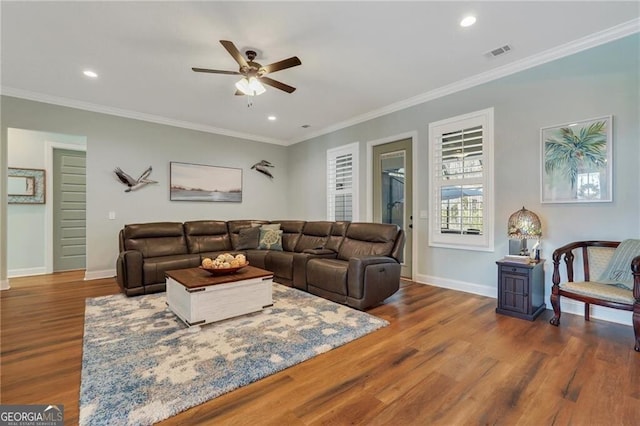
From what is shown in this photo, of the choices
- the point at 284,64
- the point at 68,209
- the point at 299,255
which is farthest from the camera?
the point at 68,209

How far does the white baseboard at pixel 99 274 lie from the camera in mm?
4719

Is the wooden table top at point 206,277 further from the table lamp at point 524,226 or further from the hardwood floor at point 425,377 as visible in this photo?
the table lamp at point 524,226

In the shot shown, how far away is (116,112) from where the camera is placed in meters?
4.95

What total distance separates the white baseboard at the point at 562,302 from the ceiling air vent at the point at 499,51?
9.20 ft

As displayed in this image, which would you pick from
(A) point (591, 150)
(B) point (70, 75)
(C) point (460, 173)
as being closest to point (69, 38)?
(B) point (70, 75)

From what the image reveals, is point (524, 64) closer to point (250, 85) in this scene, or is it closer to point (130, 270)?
point (250, 85)

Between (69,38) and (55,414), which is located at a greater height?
(69,38)

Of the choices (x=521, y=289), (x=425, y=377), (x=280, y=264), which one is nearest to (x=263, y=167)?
(x=280, y=264)

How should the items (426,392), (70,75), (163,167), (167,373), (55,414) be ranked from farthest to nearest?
(163,167), (70,75), (167,373), (426,392), (55,414)

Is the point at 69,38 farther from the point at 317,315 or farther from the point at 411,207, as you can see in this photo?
the point at 411,207

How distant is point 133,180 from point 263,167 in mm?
2682

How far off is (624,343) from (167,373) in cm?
363

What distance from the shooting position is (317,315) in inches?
118

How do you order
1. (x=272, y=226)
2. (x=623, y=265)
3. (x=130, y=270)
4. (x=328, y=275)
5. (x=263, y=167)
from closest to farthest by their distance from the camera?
(x=623, y=265)
(x=328, y=275)
(x=130, y=270)
(x=272, y=226)
(x=263, y=167)
